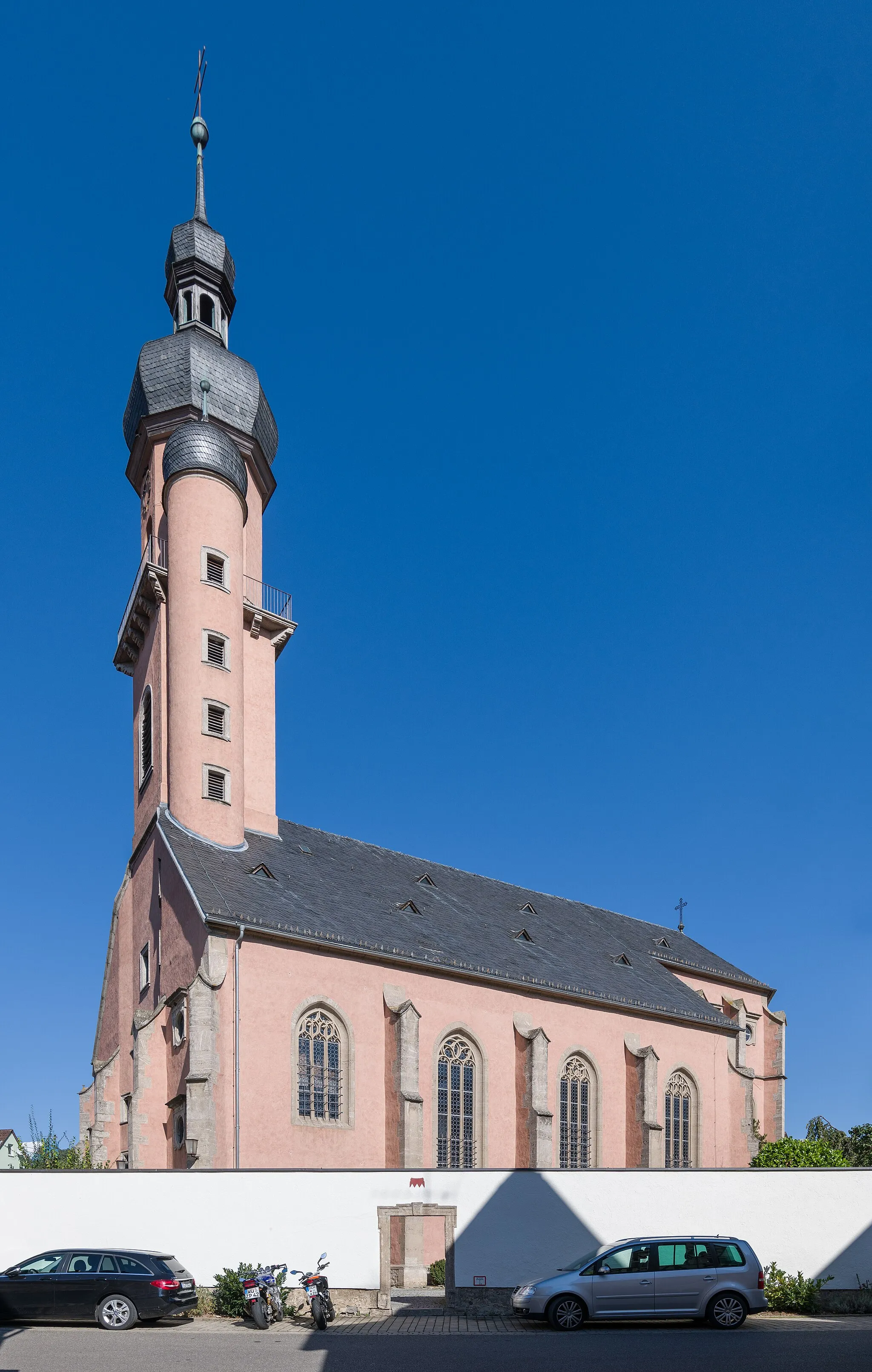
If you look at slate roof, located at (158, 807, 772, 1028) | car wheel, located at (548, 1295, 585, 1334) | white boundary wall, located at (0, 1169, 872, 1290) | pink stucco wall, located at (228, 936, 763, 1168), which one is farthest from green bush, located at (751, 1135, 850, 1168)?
car wheel, located at (548, 1295, 585, 1334)

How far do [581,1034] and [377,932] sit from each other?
7762 mm

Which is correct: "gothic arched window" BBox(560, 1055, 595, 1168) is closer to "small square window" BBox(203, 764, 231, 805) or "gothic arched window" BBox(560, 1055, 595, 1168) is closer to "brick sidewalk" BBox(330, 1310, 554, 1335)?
"small square window" BBox(203, 764, 231, 805)

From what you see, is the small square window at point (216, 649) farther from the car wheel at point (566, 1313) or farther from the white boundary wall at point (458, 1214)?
the car wheel at point (566, 1313)

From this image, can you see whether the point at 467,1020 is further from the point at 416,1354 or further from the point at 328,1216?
the point at 416,1354

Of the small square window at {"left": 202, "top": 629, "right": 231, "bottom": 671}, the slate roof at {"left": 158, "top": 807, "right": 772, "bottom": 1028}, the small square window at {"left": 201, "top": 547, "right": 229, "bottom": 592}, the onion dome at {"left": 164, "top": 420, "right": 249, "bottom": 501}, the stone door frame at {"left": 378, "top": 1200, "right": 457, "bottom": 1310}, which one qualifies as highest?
the onion dome at {"left": 164, "top": 420, "right": 249, "bottom": 501}

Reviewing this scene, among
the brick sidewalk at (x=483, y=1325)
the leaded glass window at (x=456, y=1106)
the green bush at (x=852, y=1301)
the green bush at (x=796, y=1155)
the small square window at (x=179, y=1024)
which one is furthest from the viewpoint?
the green bush at (x=796, y=1155)

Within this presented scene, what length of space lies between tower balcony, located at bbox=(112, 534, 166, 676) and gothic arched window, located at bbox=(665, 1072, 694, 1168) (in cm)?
2142

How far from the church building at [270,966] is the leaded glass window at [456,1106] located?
0.07 m

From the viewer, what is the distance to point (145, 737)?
3534cm

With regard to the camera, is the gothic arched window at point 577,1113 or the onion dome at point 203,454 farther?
the onion dome at point 203,454

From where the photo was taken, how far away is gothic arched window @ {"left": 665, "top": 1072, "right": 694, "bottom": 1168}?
37.1m

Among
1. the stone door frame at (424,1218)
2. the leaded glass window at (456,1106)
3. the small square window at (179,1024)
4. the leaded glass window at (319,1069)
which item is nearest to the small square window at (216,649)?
the small square window at (179,1024)

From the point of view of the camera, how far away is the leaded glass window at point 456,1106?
3111cm

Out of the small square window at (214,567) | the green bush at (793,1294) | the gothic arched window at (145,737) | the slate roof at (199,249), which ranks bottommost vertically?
the green bush at (793,1294)
